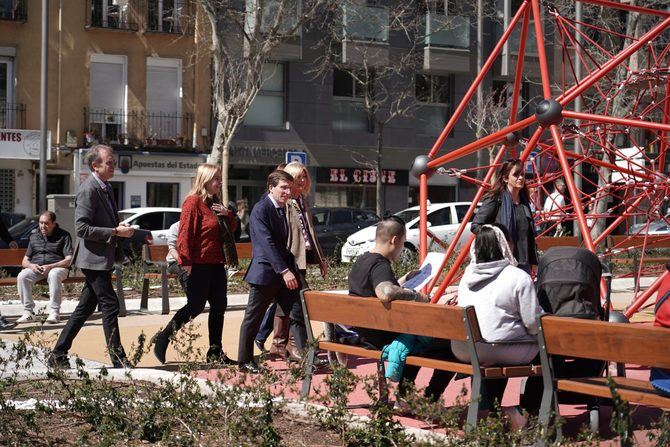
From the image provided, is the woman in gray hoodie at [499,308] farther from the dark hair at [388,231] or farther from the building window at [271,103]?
the building window at [271,103]

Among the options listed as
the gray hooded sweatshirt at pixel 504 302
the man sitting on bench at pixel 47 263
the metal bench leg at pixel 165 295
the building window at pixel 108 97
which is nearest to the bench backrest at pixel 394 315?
the gray hooded sweatshirt at pixel 504 302

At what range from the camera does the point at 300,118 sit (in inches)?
1561

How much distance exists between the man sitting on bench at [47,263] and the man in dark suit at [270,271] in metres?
4.92

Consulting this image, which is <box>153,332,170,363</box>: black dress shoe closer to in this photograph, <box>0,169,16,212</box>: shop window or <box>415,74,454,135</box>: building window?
<box>0,169,16,212</box>: shop window

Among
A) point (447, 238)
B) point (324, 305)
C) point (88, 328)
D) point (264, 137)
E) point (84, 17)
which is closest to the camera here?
point (324, 305)

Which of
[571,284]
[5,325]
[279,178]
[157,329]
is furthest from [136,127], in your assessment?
[571,284]

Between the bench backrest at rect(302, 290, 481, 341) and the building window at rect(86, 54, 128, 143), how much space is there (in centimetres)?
2935

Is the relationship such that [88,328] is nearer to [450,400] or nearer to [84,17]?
[450,400]

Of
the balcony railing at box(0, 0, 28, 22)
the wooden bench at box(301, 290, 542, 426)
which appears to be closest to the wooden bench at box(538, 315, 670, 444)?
the wooden bench at box(301, 290, 542, 426)

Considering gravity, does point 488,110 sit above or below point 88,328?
above

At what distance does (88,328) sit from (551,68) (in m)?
32.1

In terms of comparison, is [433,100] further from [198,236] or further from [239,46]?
[198,236]

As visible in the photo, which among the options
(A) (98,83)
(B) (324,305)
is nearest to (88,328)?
(B) (324,305)

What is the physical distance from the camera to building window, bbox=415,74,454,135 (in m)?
42.3
